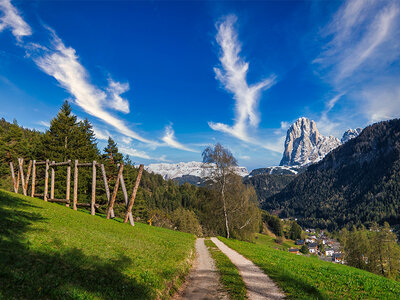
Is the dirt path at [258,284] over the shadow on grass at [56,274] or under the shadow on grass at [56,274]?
under

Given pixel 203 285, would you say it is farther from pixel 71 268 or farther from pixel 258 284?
pixel 71 268

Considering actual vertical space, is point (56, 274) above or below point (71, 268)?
above

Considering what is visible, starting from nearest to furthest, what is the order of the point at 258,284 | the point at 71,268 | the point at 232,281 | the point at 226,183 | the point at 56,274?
the point at 56,274 < the point at 71,268 < the point at 258,284 < the point at 232,281 < the point at 226,183

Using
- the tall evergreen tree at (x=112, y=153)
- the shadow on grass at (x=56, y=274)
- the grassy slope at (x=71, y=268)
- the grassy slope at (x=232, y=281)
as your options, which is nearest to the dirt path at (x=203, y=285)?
the grassy slope at (x=232, y=281)

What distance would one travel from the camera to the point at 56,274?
639cm

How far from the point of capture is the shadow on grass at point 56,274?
530 centimetres

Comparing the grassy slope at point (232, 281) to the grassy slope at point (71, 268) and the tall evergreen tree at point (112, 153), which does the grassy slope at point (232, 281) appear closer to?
the grassy slope at point (71, 268)

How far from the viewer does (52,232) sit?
10359mm

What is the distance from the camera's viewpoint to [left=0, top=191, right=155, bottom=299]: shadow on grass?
209 inches

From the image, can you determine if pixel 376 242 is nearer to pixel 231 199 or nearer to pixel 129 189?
pixel 231 199

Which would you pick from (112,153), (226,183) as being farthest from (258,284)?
(112,153)

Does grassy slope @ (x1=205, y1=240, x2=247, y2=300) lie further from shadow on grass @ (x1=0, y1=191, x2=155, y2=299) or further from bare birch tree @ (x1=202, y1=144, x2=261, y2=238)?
bare birch tree @ (x1=202, y1=144, x2=261, y2=238)

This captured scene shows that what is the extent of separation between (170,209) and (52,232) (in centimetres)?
15017

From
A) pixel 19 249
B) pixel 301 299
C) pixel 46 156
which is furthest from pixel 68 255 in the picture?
pixel 46 156
